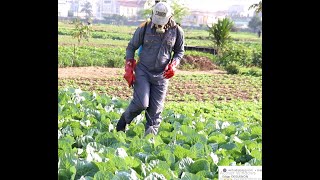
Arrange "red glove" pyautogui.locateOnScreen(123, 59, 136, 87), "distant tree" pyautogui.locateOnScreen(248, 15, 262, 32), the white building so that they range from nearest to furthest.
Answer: the white building, "distant tree" pyautogui.locateOnScreen(248, 15, 262, 32), "red glove" pyautogui.locateOnScreen(123, 59, 136, 87)

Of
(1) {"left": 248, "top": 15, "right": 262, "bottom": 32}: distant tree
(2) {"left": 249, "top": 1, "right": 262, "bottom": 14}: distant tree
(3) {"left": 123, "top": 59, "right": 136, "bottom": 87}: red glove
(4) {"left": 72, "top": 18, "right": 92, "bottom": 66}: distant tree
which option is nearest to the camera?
(2) {"left": 249, "top": 1, "right": 262, "bottom": 14}: distant tree

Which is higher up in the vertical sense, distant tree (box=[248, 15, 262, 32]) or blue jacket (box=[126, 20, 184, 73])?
distant tree (box=[248, 15, 262, 32])

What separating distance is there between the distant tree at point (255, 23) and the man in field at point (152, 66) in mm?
584

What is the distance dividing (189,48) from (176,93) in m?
0.42

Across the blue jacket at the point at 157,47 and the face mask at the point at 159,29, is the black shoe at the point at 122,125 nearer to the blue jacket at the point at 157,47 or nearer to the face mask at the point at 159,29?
the blue jacket at the point at 157,47

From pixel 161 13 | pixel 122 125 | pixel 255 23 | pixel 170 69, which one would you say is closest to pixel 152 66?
pixel 170 69

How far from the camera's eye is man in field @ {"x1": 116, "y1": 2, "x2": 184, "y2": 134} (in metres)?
6.25

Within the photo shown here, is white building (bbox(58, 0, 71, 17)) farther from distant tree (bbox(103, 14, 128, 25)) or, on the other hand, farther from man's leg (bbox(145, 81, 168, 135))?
man's leg (bbox(145, 81, 168, 135))

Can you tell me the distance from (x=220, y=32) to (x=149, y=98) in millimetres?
799

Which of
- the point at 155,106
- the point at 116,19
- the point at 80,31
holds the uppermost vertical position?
the point at 116,19

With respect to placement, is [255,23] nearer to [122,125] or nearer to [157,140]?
[157,140]

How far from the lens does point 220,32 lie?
6344 millimetres

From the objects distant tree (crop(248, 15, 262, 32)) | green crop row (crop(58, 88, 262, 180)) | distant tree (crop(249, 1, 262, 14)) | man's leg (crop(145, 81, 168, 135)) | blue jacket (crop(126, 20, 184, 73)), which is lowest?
green crop row (crop(58, 88, 262, 180))

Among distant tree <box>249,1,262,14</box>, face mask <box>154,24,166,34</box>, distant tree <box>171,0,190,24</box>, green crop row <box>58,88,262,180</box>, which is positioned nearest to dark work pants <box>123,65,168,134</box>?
green crop row <box>58,88,262,180</box>
